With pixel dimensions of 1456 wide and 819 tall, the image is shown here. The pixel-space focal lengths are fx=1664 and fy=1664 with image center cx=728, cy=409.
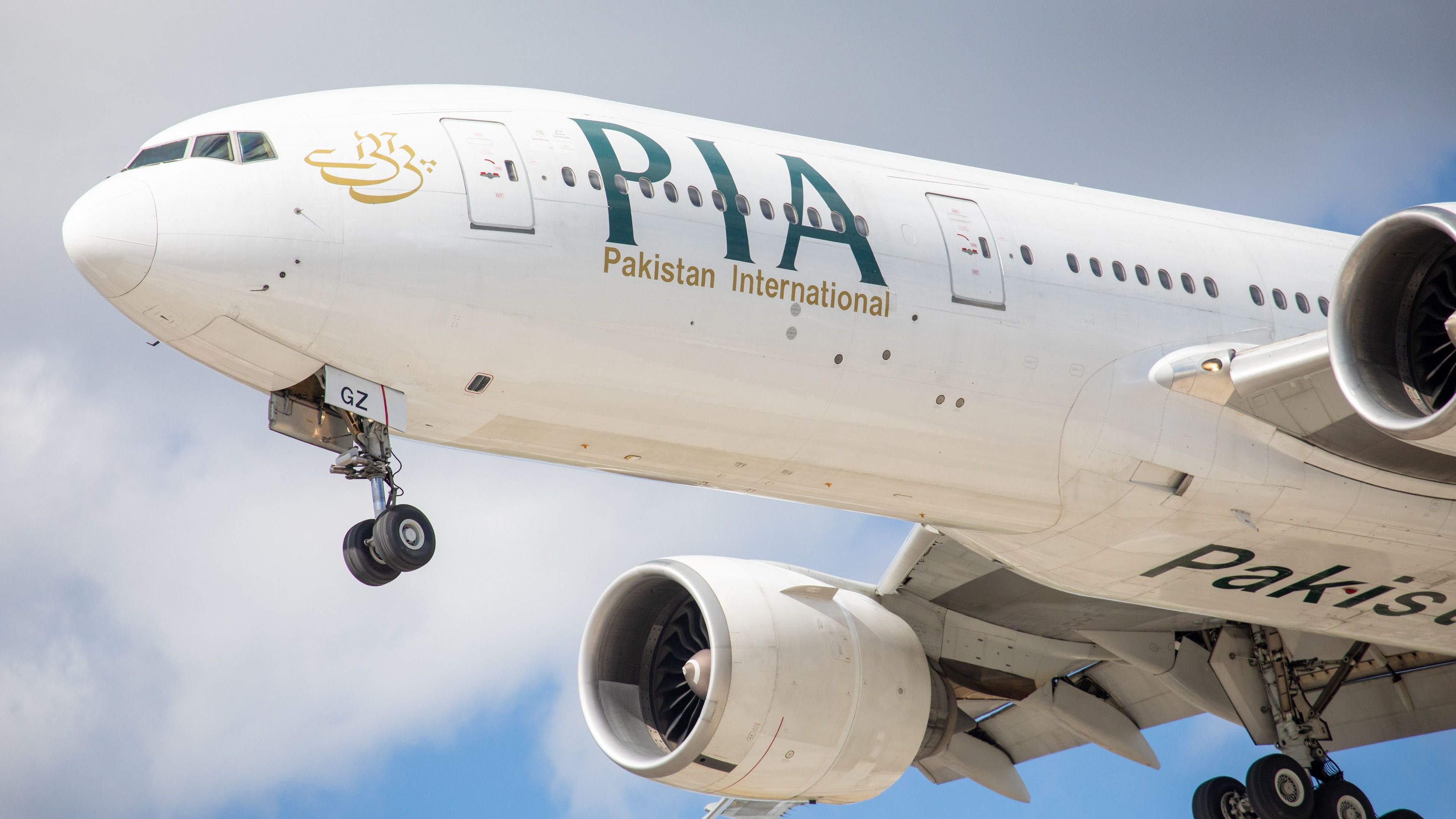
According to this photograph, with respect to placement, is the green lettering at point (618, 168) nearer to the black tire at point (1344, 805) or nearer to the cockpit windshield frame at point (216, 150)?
the cockpit windshield frame at point (216, 150)

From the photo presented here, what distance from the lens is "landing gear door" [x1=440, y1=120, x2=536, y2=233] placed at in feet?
35.1

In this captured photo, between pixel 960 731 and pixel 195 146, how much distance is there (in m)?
9.43

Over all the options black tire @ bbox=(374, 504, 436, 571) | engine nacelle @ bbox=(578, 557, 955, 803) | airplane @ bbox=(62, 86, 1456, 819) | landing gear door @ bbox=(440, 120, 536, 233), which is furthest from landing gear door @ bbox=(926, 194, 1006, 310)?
black tire @ bbox=(374, 504, 436, 571)

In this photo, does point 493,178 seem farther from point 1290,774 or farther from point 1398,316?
point 1290,774

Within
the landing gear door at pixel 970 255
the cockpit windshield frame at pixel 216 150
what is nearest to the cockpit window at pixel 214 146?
the cockpit windshield frame at pixel 216 150

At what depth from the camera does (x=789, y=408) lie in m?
11.6

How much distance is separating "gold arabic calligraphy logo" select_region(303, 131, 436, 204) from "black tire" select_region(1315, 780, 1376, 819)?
956 centimetres

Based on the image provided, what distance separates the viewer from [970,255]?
40.2ft

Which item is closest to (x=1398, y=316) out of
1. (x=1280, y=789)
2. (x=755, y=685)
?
(x=1280, y=789)

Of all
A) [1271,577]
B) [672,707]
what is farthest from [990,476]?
[672,707]

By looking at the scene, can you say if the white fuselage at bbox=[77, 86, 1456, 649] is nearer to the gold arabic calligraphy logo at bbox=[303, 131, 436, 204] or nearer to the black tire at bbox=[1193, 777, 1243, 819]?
the gold arabic calligraphy logo at bbox=[303, 131, 436, 204]

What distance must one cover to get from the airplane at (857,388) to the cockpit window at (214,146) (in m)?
0.04

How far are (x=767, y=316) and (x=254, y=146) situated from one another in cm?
352

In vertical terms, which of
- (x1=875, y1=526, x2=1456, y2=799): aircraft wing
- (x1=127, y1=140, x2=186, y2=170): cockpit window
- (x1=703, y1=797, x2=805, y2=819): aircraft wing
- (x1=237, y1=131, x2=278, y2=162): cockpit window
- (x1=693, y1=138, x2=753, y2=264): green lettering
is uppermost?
(x1=693, y1=138, x2=753, y2=264): green lettering
